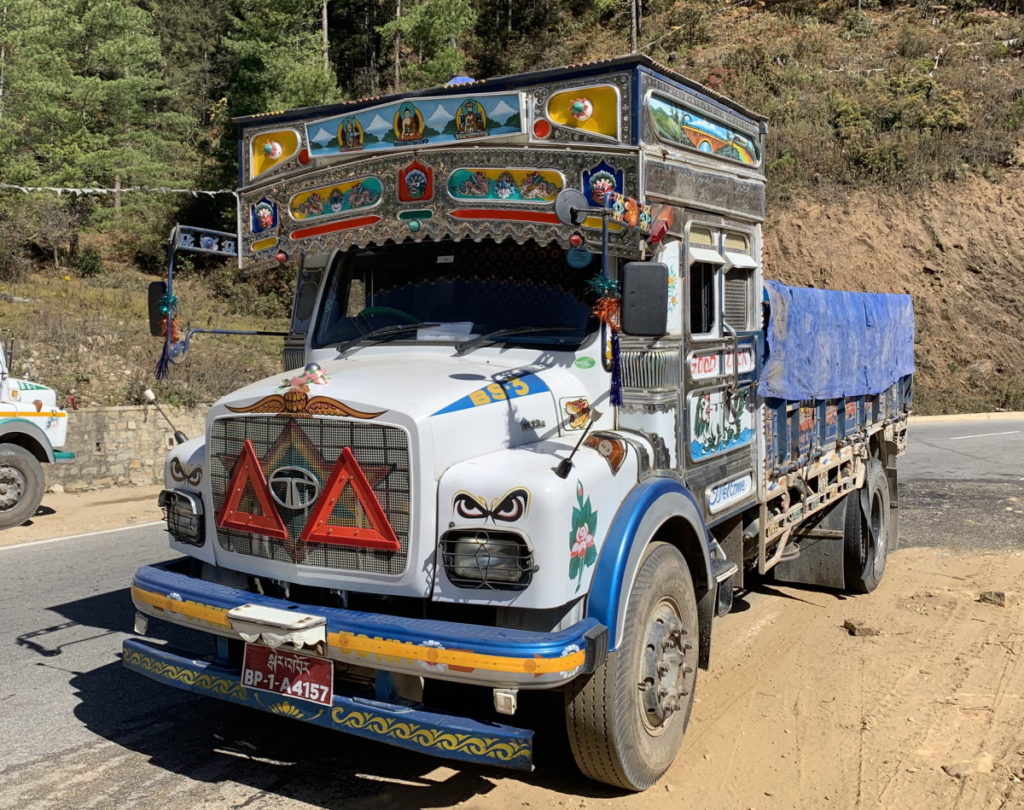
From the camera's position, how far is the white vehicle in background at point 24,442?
1134 centimetres

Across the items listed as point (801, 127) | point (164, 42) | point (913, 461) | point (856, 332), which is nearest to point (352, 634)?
point (856, 332)

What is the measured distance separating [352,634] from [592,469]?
117 centimetres

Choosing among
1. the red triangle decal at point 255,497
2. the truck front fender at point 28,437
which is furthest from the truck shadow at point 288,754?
the truck front fender at point 28,437

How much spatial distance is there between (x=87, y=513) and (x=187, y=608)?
942 cm

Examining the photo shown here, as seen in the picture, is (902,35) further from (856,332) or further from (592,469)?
(592,469)

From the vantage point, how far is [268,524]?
412 cm

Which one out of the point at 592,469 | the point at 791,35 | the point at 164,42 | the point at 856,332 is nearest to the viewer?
the point at 592,469

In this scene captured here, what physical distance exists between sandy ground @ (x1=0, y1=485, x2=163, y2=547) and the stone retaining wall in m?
0.24

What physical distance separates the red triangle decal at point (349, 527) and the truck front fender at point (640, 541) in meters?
0.85

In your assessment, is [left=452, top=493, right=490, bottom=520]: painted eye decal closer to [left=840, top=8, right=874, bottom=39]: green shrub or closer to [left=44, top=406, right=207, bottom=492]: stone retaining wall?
[left=44, top=406, right=207, bottom=492]: stone retaining wall

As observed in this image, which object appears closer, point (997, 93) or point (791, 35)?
point (997, 93)

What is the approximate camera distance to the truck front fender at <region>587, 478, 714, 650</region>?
3.84 metres

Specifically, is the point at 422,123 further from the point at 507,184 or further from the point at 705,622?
the point at 705,622

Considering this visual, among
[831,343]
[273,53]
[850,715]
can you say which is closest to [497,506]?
[850,715]
